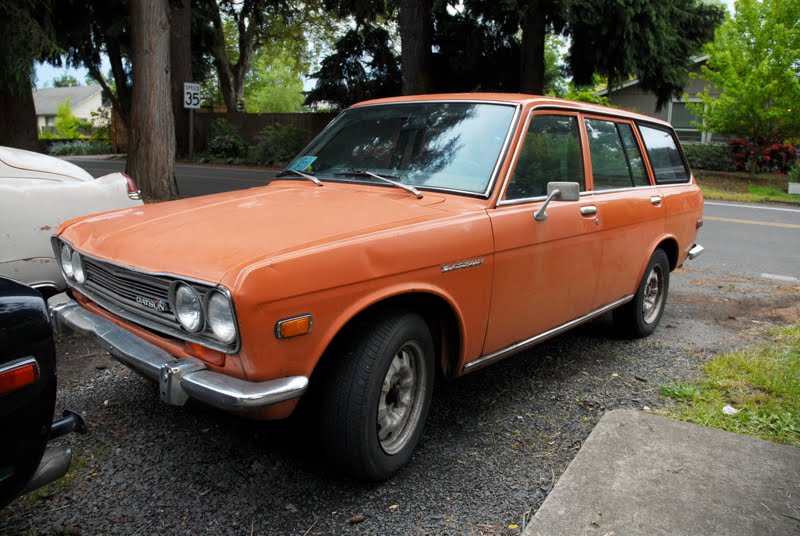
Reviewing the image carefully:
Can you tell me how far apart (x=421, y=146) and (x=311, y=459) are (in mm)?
1802

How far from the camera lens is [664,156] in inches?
213

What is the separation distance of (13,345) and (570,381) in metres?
3.28

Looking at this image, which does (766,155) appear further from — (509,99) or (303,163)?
(303,163)

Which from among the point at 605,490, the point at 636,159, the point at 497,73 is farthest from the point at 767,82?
the point at 605,490

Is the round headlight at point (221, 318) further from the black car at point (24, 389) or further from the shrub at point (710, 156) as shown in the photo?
the shrub at point (710, 156)

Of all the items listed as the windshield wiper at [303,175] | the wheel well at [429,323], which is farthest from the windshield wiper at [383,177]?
the wheel well at [429,323]

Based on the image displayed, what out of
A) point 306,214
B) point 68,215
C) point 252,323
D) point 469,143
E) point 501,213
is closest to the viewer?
point 252,323

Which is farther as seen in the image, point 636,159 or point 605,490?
point 636,159

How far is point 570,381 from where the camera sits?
430 cm

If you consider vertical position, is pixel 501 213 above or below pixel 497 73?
below

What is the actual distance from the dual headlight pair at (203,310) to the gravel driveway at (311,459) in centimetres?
83

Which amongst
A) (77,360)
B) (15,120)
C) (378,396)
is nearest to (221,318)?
(378,396)

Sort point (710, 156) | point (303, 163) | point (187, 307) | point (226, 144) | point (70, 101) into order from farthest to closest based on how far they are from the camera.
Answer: point (70, 101), point (226, 144), point (710, 156), point (303, 163), point (187, 307)

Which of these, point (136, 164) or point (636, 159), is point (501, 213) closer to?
point (636, 159)
